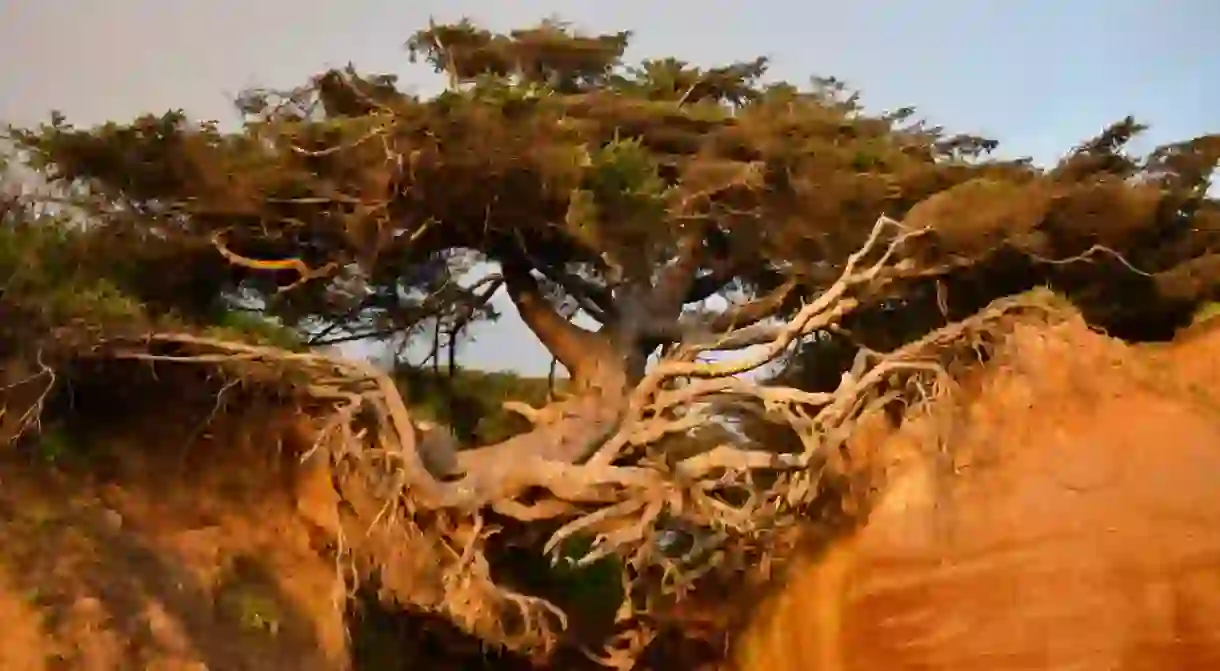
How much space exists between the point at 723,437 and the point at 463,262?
1557 millimetres

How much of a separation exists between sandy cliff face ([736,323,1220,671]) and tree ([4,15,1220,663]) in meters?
0.41

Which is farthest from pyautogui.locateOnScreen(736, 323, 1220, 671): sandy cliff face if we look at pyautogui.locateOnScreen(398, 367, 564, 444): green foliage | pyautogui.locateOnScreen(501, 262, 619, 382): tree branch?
pyautogui.locateOnScreen(398, 367, 564, 444): green foliage

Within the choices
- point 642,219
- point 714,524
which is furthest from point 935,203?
point 714,524

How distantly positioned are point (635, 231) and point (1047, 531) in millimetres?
2318

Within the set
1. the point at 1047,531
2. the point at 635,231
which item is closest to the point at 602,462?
the point at 635,231

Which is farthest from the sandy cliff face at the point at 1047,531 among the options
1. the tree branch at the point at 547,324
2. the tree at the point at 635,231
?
the tree branch at the point at 547,324

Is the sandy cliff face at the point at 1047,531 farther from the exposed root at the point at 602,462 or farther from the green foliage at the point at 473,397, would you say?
the green foliage at the point at 473,397

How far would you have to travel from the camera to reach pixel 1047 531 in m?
5.13

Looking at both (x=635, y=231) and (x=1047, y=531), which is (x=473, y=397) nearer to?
(x=635, y=231)

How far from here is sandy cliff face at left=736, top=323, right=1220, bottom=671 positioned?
5.00m

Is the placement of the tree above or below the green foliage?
above

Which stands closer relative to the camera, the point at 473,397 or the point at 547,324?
the point at 547,324

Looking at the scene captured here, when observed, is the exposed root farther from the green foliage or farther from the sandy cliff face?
the green foliage

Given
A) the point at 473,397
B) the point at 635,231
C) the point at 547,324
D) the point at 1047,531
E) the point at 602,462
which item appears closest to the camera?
the point at 635,231
